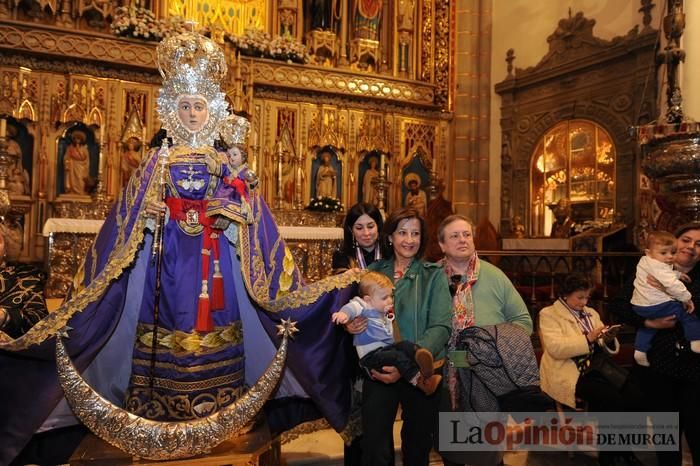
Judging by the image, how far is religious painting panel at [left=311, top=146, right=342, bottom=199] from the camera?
448 inches

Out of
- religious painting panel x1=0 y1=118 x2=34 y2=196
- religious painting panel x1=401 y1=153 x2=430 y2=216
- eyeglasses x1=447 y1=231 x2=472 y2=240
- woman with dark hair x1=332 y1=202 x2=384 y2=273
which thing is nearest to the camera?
eyeglasses x1=447 y1=231 x2=472 y2=240

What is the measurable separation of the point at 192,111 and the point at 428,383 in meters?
2.00

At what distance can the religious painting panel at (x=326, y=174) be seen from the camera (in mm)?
11367

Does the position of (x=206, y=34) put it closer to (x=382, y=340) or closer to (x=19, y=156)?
(x=19, y=156)

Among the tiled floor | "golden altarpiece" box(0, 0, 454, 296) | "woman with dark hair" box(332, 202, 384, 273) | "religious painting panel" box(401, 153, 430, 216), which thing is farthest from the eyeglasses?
"religious painting panel" box(401, 153, 430, 216)

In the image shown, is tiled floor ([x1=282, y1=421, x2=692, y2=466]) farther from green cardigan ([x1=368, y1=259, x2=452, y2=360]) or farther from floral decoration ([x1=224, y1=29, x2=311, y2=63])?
floral decoration ([x1=224, y1=29, x2=311, y2=63])

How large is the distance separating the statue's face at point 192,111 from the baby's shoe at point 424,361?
183 centimetres

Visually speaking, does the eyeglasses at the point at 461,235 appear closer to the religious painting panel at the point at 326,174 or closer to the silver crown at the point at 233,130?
the silver crown at the point at 233,130

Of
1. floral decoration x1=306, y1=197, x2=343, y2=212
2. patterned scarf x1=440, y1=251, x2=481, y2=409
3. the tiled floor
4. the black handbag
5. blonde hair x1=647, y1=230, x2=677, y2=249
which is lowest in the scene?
the tiled floor

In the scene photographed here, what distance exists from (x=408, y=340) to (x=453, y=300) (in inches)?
15.4

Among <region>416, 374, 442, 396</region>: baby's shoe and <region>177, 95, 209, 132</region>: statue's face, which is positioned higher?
<region>177, 95, 209, 132</region>: statue's face

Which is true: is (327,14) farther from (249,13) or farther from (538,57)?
(538,57)

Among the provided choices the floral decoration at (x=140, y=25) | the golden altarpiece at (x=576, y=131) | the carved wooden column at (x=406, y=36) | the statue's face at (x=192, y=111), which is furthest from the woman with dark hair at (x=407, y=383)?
the carved wooden column at (x=406, y=36)

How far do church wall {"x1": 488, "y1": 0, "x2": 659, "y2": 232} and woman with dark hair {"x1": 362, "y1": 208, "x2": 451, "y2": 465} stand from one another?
9343 millimetres
